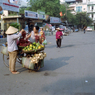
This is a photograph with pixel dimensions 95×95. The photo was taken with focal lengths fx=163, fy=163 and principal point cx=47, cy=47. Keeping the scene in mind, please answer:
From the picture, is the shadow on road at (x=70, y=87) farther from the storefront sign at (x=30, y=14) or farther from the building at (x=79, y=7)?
the building at (x=79, y=7)

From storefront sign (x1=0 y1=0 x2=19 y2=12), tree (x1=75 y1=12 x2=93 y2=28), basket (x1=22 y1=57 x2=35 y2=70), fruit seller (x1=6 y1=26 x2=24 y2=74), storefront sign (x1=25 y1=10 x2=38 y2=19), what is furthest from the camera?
tree (x1=75 y1=12 x2=93 y2=28)

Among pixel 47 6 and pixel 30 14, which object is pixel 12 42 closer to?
pixel 30 14

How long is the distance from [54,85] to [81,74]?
1452mm

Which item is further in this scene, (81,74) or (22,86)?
(81,74)

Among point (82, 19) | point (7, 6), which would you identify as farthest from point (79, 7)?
point (7, 6)

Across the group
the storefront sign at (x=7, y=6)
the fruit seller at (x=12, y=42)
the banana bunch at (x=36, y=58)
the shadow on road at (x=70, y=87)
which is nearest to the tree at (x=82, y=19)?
the storefront sign at (x=7, y=6)

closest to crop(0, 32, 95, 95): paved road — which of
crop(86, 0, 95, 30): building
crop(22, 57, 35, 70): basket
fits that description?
crop(22, 57, 35, 70): basket

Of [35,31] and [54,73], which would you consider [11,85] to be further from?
[35,31]

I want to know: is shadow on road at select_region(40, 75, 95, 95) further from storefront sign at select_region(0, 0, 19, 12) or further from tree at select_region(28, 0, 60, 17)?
tree at select_region(28, 0, 60, 17)

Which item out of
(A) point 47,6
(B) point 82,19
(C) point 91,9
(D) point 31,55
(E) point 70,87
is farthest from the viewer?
(C) point 91,9

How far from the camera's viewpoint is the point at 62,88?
451 cm

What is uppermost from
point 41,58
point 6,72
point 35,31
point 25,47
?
point 35,31

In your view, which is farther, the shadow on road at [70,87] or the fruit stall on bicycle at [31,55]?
the fruit stall on bicycle at [31,55]

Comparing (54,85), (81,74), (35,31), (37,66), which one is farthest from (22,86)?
(35,31)
